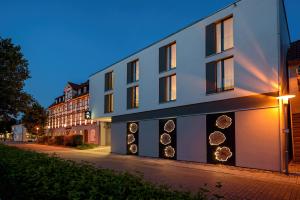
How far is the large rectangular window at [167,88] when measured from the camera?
2242 centimetres

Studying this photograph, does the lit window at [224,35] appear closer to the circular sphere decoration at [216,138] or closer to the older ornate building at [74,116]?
the circular sphere decoration at [216,138]

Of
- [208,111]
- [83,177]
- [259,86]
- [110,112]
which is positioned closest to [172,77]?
[208,111]

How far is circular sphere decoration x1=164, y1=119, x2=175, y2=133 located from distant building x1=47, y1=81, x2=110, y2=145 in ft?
64.6

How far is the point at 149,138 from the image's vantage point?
77.9 feet

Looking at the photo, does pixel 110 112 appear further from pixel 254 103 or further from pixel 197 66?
pixel 254 103

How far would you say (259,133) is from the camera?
50.9 feet

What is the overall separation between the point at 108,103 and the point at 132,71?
532 cm

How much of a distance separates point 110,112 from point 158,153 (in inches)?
364

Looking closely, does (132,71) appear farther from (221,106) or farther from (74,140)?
(74,140)

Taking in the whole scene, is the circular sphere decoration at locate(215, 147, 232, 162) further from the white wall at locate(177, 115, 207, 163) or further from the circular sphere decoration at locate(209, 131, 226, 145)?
the white wall at locate(177, 115, 207, 163)

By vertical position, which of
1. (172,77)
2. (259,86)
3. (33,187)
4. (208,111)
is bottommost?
(33,187)

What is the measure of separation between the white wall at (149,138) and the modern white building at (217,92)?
0.26 feet

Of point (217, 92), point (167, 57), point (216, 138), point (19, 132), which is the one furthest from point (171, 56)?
point (19, 132)

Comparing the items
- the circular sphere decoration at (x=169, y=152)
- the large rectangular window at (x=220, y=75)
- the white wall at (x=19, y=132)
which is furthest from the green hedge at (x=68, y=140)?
the white wall at (x=19, y=132)
